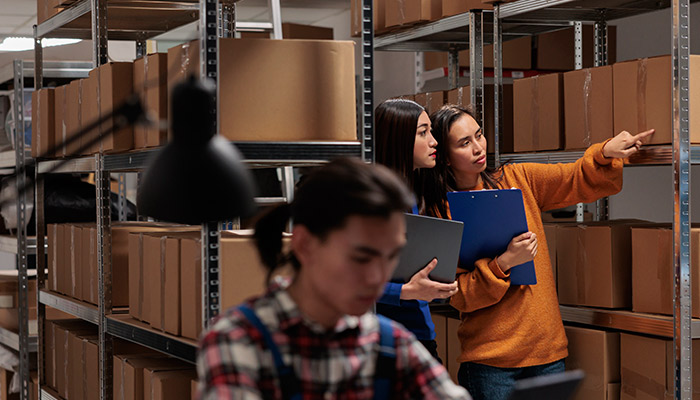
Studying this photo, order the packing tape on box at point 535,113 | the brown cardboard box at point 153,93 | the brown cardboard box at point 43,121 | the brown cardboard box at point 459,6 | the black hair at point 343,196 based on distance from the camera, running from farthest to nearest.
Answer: the brown cardboard box at point 43,121, the brown cardboard box at point 459,6, the packing tape on box at point 535,113, the brown cardboard box at point 153,93, the black hair at point 343,196

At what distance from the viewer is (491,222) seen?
278 centimetres

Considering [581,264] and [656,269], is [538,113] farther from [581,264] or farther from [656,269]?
A: [656,269]

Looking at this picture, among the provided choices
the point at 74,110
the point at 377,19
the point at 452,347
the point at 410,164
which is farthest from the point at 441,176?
the point at 74,110

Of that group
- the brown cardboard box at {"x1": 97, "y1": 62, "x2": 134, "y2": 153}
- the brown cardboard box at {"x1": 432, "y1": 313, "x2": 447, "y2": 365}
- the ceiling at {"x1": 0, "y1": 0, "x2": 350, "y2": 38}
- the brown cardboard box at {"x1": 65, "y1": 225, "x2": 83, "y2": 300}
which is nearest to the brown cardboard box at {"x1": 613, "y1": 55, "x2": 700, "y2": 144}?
the brown cardboard box at {"x1": 432, "y1": 313, "x2": 447, "y2": 365}

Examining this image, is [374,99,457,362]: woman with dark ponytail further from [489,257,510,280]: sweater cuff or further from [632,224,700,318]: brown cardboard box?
[632,224,700,318]: brown cardboard box

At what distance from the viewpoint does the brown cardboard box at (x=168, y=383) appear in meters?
2.59

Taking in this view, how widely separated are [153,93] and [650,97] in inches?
60.1

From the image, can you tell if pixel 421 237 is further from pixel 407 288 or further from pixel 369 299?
pixel 369 299

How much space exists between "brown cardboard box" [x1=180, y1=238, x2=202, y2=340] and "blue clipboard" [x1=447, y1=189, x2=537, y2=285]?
834 millimetres

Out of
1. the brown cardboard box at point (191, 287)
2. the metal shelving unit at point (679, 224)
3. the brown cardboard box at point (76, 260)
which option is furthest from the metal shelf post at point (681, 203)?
the brown cardboard box at point (76, 260)

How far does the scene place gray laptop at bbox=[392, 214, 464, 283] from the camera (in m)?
2.57

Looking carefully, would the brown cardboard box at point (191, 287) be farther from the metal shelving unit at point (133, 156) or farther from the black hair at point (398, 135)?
the black hair at point (398, 135)

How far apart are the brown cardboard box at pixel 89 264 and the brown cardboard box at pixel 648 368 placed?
1822 mm

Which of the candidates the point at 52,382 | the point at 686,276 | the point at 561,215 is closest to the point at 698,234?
the point at 686,276
